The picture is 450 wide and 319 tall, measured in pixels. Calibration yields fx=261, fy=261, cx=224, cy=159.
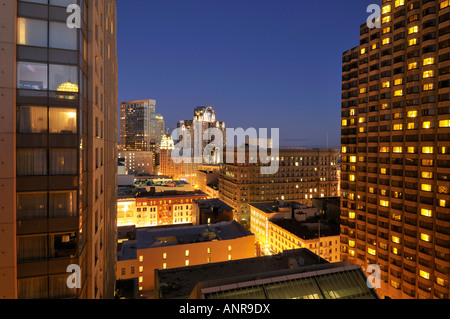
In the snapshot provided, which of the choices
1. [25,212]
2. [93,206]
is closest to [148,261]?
[93,206]

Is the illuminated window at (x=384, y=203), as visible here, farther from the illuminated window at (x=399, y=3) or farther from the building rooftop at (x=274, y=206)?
the illuminated window at (x=399, y=3)

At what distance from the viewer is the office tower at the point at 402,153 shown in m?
46.9

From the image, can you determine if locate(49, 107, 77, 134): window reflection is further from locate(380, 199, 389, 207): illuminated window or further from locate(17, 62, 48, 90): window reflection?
locate(380, 199, 389, 207): illuminated window

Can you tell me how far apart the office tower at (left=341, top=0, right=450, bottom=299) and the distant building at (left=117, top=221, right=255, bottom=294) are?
93.3ft

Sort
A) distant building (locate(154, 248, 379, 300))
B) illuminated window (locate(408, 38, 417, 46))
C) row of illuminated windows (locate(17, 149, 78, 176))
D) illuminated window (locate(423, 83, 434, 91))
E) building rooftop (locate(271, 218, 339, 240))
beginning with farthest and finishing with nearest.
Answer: building rooftop (locate(271, 218, 339, 240)) < illuminated window (locate(408, 38, 417, 46)) < illuminated window (locate(423, 83, 434, 91)) < distant building (locate(154, 248, 379, 300)) < row of illuminated windows (locate(17, 149, 78, 176))

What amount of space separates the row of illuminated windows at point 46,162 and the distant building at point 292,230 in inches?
2548

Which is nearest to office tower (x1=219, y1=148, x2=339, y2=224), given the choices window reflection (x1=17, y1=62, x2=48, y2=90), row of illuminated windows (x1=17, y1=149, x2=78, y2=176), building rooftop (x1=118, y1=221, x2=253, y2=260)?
building rooftop (x1=118, y1=221, x2=253, y2=260)

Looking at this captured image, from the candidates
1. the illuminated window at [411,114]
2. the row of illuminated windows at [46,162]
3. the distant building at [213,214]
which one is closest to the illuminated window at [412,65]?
the illuminated window at [411,114]

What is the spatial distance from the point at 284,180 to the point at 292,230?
54.1 m

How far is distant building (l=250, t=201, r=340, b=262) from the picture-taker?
74.1m

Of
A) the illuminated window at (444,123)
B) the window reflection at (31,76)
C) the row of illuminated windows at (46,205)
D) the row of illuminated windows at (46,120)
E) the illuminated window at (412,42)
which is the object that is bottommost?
the row of illuminated windows at (46,205)

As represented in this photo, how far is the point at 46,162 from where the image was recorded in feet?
47.5

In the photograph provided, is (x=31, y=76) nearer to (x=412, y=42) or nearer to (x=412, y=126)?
(x=412, y=126)
